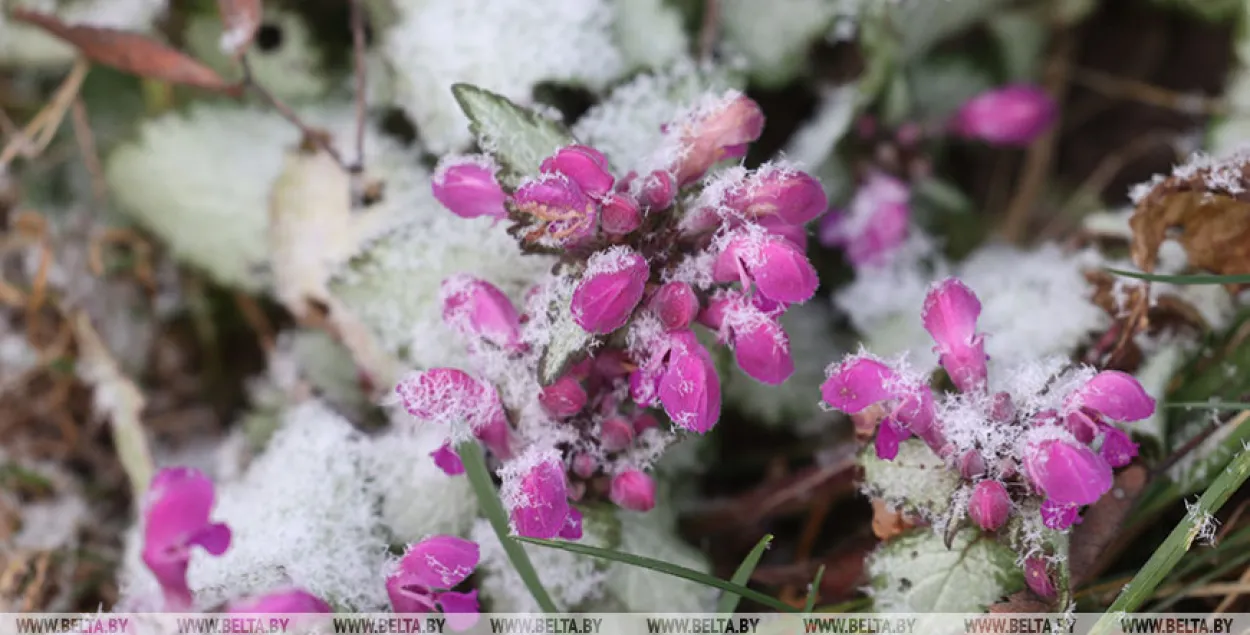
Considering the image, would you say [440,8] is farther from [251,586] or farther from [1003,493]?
[1003,493]

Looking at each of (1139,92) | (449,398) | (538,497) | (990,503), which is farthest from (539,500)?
(1139,92)

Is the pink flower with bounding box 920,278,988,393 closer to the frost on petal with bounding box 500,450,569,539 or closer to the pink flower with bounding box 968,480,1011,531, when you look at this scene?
the pink flower with bounding box 968,480,1011,531

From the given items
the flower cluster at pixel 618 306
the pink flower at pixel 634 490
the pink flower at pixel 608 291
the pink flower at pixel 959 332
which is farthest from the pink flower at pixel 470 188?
the pink flower at pixel 959 332

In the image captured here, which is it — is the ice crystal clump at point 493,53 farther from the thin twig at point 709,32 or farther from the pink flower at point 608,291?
the pink flower at point 608,291

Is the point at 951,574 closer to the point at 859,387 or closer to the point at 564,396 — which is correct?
the point at 859,387

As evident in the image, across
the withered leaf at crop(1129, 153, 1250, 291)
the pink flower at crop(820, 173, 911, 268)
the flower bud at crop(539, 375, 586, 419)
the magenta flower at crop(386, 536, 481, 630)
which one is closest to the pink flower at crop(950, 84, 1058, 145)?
the pink flower at crop(820, 173, 911, 268)

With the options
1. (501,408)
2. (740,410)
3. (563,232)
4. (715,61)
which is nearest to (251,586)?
(501,408)

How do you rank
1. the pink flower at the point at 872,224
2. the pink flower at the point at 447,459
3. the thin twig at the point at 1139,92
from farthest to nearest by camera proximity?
the thin twig at the point at 1139,92 < the pink flower at the point at 872,224 < the pink flower at the point at 447,459
